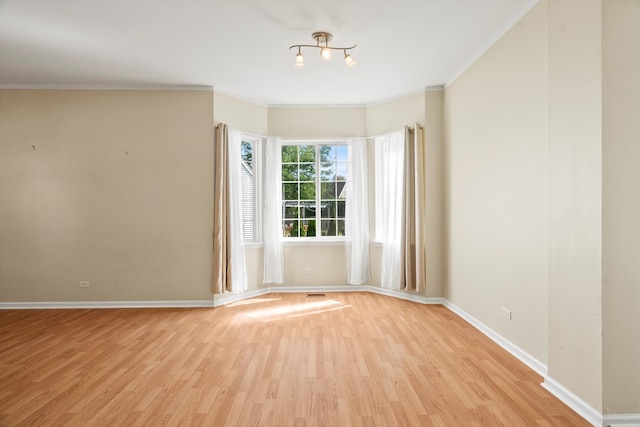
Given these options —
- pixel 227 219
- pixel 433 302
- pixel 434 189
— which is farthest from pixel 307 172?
pixel 433 302

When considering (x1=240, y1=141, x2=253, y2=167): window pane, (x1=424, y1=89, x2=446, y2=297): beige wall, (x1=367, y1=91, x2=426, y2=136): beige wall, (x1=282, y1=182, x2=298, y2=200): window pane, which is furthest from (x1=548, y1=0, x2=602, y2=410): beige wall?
(x1=240, y1=141, x2=253, y2=167): window pane

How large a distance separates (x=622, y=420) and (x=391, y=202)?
140 inches

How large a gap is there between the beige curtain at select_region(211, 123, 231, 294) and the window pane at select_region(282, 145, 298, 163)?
44.4 inches

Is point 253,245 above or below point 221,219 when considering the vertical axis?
below

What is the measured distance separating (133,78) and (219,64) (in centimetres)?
128

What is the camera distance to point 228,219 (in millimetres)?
4988

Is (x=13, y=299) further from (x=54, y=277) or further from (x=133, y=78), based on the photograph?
(x=133, y=78)

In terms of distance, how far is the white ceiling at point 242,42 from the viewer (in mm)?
2996

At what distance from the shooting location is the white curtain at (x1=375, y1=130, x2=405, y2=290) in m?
5.15

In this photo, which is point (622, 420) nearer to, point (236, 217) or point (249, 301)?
point (249, 301)

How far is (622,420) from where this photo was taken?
2084 millimetres

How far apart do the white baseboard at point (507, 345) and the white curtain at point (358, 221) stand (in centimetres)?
155

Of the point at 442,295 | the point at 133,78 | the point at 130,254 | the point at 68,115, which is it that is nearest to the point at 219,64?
the point at 133,78

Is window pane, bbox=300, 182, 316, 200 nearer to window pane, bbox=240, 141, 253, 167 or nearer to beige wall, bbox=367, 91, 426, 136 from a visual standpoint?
window pane, bbox=240, 141, 253, 167
